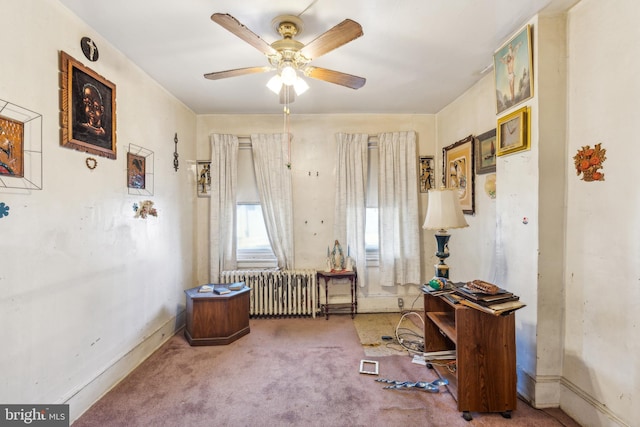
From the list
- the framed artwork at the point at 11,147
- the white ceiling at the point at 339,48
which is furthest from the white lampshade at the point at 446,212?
the framed artwork at the point at 11,147

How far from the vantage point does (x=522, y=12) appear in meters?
1.78

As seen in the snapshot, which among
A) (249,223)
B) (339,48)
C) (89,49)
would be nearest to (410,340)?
(249,223)

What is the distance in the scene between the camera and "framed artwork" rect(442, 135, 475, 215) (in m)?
2.91

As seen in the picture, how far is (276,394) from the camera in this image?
6.77 ft

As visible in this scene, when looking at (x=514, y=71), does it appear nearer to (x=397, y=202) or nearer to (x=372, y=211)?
(x=397, y=202)

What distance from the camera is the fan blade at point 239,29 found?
1.36 meters

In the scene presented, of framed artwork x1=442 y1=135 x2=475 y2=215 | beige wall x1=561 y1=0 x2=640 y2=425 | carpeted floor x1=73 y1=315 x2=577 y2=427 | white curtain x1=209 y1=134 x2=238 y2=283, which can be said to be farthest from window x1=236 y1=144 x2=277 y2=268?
beige wall x1=561 y1=0 x2=640 y2=425

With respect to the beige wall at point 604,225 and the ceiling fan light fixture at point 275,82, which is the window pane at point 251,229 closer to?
the ceiling fan light fixture at point 275,82

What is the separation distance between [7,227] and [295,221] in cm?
266

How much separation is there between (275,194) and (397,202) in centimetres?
161

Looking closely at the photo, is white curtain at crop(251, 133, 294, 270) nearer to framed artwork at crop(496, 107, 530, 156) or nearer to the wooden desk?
the wooden desk

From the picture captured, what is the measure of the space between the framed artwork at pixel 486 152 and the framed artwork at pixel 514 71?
418 millimetres

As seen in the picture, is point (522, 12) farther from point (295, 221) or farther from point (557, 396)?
point (295, 221)

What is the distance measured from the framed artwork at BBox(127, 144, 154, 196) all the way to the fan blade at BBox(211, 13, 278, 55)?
5.00ft
